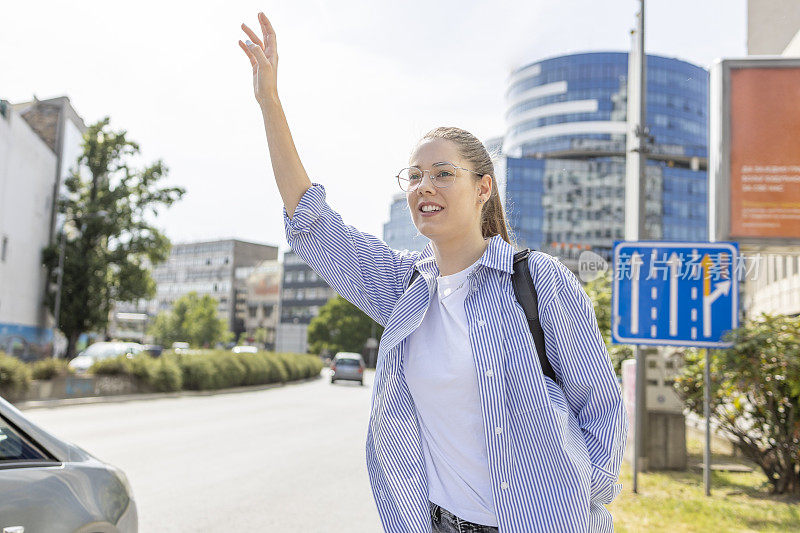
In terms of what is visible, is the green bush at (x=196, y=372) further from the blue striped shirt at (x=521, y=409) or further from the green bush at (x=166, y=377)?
the blue striped shirt at (x=521, y=409)

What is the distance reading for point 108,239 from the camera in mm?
41875

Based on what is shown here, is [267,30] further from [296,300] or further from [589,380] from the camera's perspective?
[296,300]

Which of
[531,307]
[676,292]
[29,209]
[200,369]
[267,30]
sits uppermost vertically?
[29,209]

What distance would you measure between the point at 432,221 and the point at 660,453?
9150 mm

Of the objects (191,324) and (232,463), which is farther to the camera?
(191,324)

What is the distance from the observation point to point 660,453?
408 inches

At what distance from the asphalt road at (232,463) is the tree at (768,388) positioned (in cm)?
393

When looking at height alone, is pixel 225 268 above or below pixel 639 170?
above

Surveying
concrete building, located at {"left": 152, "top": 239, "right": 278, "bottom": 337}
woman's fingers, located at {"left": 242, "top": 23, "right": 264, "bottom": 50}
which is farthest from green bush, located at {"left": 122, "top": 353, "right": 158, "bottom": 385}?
concrete building, located at {"left": 152, "top": 239, "right": 278, "bottom": 337}

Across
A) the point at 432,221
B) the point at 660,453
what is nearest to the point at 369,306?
the point at 432,221

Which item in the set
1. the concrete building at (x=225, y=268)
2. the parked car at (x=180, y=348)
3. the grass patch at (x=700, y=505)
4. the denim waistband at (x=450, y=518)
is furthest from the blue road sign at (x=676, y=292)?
the concrete building at (x=225, y=268)

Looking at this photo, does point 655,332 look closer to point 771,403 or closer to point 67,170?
point 771,403

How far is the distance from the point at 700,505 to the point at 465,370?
21.0ft

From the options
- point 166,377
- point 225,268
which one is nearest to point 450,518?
point 166,377
